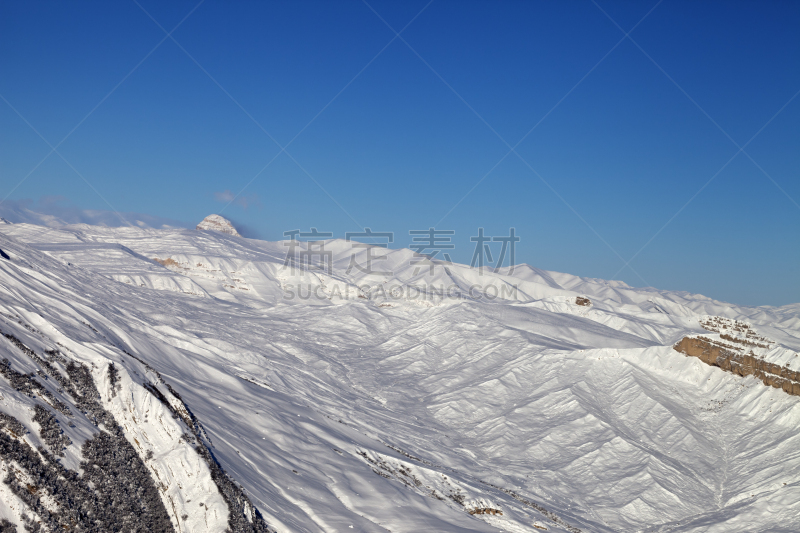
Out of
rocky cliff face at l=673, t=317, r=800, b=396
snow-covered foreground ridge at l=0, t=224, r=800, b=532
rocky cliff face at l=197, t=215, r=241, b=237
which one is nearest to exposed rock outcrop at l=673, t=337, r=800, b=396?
rocky cliff face at l=673, t=317, r=800, b=396

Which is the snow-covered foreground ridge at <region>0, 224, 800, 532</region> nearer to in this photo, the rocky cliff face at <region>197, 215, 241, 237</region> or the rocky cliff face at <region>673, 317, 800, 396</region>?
the rocky cliff face at <region>673, 317, 800, 396</region>

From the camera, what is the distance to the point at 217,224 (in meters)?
181

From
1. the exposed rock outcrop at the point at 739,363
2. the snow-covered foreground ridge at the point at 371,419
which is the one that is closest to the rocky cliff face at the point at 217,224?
the snow-covered foreground ridge at the point at 371,419

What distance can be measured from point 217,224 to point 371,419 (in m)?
159

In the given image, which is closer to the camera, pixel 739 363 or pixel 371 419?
pixel 371 419

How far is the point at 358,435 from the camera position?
28531 millimetres

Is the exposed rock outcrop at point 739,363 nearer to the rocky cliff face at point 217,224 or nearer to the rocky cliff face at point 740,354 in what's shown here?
the rocky cliff face at point 740,354

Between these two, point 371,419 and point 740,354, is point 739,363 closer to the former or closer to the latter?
point 740,354

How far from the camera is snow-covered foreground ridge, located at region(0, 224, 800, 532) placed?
1183 cm

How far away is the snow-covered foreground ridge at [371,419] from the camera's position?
11.8 m

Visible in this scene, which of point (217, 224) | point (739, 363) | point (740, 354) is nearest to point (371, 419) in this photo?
point (739, 363)

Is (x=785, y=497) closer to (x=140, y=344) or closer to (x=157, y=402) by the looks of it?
(x=157, y=402)

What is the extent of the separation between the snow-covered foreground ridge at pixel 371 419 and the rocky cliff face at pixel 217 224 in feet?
311

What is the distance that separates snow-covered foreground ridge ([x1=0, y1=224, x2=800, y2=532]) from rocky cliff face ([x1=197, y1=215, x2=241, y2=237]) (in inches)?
3736
